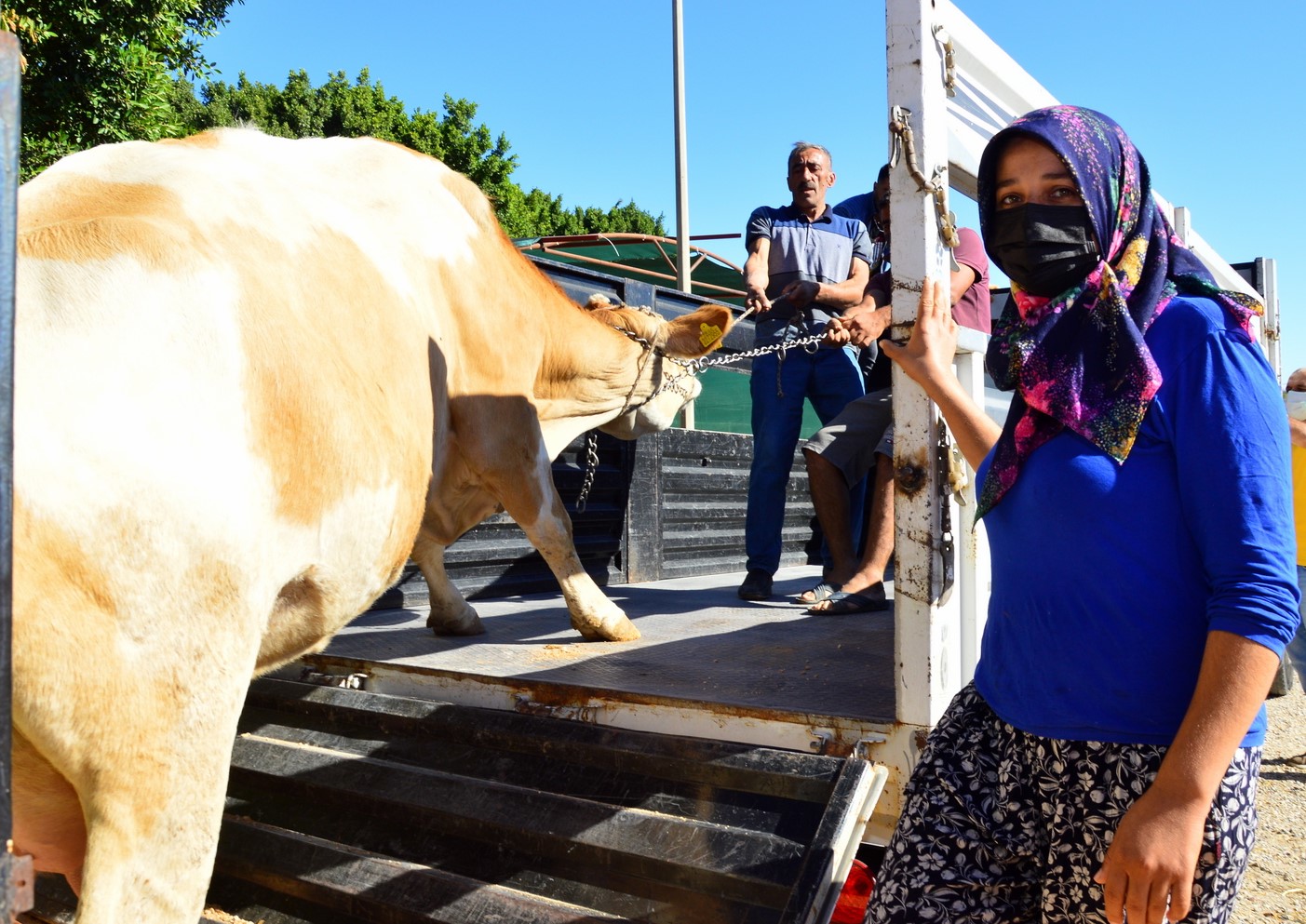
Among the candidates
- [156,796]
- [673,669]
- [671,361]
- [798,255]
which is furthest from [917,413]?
[798,255]

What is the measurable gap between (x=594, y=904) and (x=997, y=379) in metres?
1.45

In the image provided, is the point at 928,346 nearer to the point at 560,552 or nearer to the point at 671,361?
the point at 560,552

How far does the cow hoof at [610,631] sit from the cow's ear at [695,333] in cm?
157

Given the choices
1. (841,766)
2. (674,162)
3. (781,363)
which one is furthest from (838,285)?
(674,162)

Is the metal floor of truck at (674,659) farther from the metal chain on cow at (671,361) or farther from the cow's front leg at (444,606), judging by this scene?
the metal chain on cow at (671,361)

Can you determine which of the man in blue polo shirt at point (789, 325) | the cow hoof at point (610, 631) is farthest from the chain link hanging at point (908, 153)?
the man in blue polo shirt at point (789, 325)

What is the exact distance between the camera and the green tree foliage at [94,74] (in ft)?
36.5

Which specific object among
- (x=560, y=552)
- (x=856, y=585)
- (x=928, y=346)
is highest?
(x=928, y=346)

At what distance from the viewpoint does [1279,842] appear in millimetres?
3984

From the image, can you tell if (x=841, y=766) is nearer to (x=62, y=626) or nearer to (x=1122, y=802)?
(x=1122, y=802)

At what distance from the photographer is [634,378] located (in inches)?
193

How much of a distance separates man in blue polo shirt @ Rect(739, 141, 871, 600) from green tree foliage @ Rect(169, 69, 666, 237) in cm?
2044

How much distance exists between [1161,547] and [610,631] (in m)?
2.65

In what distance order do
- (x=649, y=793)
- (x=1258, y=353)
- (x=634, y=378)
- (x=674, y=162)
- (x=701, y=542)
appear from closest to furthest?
1. (x=1258, y=353)
2. (x=649, y=793)
3. (x=634, y=378)
4. (x=701, y=542)
5. (x=674, y=162)
